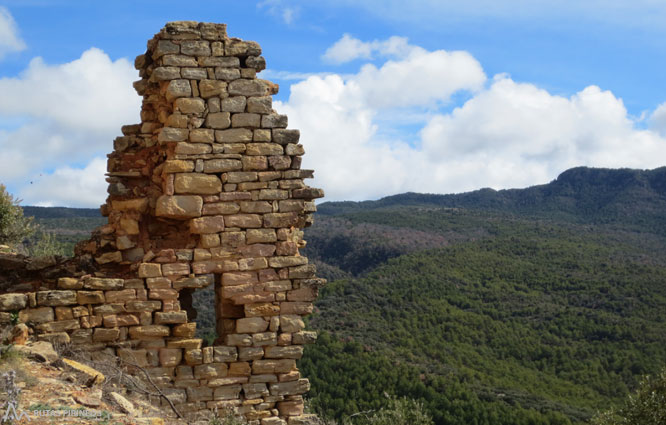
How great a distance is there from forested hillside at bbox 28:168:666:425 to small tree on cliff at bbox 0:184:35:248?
9574 millimetres

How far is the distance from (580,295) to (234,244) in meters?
41.6

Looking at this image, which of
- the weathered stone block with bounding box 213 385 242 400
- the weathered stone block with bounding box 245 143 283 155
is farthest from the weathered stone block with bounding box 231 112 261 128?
the weathered stone block with bounding box 213 385 242 400

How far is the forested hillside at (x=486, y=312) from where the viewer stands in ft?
90.0

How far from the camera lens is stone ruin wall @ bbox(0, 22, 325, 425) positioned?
20.3ft

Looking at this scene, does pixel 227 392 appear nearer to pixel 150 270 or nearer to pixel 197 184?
pixel 150 270

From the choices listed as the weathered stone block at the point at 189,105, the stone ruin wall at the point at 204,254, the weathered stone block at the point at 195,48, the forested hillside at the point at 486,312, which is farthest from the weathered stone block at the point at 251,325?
the forested hillside at the point at 486,312

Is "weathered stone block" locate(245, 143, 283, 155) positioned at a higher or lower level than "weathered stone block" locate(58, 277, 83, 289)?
higher

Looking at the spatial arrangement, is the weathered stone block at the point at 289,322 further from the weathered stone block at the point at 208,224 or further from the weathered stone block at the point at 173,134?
the weathered stone block at the point at 173,134

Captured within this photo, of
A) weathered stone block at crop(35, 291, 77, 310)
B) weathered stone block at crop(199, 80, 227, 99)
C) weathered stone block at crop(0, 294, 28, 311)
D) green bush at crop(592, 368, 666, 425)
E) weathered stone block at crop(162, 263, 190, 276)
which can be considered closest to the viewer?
weathered stone block at crop(0, 294, 28, 311)

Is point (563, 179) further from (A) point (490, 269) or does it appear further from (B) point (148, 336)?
(B) point (148, 336)

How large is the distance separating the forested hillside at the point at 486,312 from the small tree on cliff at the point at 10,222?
957 centimetres

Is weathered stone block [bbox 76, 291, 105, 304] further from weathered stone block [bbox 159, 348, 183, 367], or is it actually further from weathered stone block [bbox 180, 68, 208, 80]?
weathered stone block [bbox 180, 68, 208, 80]

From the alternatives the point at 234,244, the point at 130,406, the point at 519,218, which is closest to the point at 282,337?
the point at 234,244

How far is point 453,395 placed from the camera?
88.6 ft
